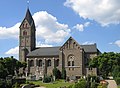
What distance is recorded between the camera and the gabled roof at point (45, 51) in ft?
333

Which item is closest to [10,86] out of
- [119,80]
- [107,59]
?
[119,80]

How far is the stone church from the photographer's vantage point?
Answer: 93.2 metres

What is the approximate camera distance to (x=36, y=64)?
337 feet

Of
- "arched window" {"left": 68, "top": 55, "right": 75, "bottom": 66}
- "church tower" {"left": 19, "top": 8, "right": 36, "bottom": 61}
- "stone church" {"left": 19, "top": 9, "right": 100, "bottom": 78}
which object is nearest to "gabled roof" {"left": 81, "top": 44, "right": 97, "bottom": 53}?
"stone church" {"left": 19, "top": 9, "right": 100, "bottom": 78}

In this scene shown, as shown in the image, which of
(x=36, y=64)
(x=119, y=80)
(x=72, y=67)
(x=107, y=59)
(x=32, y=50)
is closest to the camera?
(x=119, y=80)

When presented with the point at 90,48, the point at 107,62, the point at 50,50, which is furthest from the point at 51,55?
the point at 107,62

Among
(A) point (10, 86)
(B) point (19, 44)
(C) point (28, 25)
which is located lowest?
(A) point (10, 86)

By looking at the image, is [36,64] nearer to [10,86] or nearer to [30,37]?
[30,37]

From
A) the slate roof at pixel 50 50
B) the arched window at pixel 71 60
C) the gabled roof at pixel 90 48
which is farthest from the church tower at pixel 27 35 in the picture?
the gabled roof at pixel 90 48

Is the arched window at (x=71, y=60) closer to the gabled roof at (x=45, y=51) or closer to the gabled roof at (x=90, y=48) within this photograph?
the gabled roof at (x=90, y=48)

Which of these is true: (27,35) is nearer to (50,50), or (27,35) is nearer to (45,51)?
(45,51)

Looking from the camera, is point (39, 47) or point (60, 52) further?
point (39, 47)

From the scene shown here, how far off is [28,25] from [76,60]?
94.7 ft

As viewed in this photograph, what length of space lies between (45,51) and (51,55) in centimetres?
488
